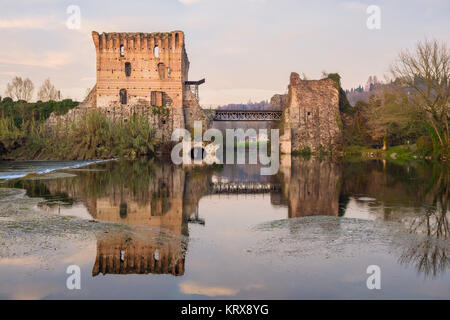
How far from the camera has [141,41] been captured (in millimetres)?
42125

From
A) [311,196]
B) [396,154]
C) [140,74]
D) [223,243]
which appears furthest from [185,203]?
[140,74]

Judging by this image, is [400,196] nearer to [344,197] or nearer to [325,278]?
[344,197]

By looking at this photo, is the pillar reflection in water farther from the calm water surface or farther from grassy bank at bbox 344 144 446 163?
grassy bank at bbox 344 144 446 163

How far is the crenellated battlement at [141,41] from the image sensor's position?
137 feet

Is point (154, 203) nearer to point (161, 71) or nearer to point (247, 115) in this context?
point (161, 71)

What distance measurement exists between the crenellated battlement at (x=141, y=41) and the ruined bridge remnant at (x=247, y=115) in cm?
823

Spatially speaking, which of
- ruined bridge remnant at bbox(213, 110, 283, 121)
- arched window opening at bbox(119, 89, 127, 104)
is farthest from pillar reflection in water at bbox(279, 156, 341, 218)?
arched window opening at bbox(119, 89, 127, 104)

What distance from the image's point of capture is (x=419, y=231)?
26.3 feet

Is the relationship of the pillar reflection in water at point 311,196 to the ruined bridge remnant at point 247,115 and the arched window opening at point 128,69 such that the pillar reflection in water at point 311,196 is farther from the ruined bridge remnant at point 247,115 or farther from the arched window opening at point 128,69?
the arched window opening at point 128,69

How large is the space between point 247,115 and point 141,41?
13.3 meters

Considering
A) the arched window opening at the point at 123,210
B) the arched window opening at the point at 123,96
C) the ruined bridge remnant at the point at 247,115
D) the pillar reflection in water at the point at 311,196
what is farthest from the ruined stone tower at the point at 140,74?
the arched window opening at the point at 123,210

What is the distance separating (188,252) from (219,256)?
531mm
